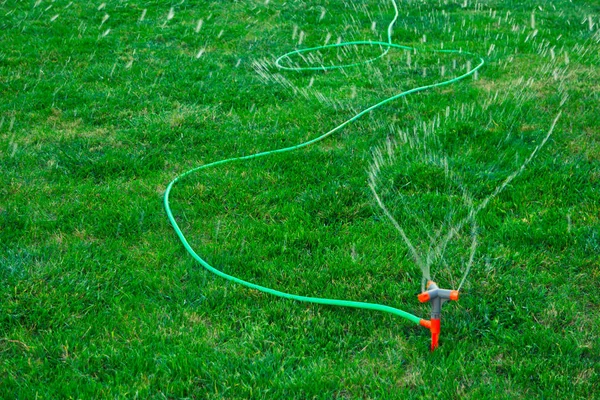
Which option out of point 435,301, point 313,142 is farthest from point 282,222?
point 435,301

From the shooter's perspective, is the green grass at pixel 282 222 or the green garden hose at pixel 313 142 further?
the green garden hose at pixel 313 142

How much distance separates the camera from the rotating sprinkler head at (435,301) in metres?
2.34

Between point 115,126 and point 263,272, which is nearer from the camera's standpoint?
point 263,272

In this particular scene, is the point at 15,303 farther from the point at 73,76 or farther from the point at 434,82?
the point at 434,82

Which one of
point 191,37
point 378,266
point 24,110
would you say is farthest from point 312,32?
point 378,266

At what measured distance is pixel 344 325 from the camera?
2.66 m

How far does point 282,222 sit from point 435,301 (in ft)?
4.09

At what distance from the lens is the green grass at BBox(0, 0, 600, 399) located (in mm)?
2418

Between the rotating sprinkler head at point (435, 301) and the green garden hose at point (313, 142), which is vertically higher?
the rotating sprinkler head at point (435, 301)

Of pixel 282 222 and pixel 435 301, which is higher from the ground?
pixel 435 301

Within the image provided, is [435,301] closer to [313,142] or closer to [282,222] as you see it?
[282,222]

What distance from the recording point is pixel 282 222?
3.43 metres

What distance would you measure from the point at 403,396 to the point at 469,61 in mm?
4255

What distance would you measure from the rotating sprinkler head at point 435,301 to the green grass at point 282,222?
8cm
